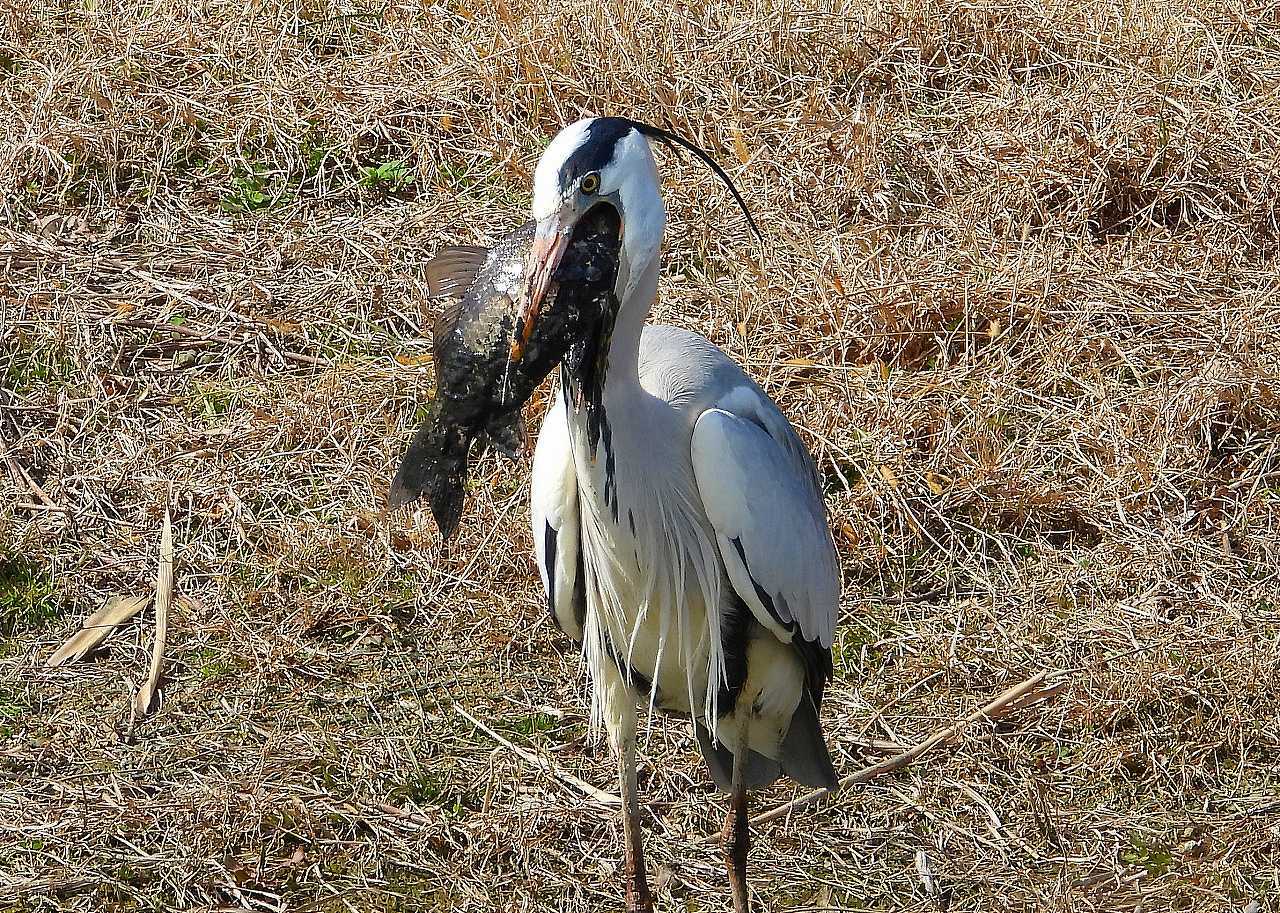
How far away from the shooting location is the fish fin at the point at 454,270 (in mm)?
3154

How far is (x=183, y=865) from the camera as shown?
350cm

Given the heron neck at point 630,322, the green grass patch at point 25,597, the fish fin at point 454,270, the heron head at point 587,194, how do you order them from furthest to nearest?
the green grass patch at point 25,597 → the fish fin at point 454,270 → the heron neck at point 630,322 → the heron head at point 587,194

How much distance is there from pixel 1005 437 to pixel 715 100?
1793mm

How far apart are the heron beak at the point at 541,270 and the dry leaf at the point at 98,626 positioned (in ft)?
7.00

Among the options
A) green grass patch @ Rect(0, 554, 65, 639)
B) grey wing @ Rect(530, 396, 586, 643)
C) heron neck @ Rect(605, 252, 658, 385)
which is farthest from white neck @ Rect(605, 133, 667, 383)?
green grass patch @ Rect(0, 554, 65, 639)

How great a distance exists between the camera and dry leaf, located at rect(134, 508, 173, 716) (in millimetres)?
3926

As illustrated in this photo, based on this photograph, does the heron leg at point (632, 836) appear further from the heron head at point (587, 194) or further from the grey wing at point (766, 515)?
the heron head at point (587, 194)

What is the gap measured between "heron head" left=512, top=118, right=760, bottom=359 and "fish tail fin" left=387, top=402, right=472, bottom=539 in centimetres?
24

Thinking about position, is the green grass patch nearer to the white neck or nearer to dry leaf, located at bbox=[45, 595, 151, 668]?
dry leaf, located at bbox=[45, 595, 151, 668]

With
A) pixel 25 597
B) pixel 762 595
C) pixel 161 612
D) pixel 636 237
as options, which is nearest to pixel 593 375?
pixel 636 237

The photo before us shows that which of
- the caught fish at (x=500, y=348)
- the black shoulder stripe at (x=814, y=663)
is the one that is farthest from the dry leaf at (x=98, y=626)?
the black shoulder stripe at (x=814, y=663)

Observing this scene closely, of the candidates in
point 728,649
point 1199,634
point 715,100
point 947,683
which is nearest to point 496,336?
point 728,649

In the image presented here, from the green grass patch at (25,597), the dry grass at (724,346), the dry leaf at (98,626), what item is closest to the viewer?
the dry grass at (724,346)

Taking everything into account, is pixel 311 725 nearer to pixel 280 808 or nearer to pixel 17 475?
pixel 280 808
